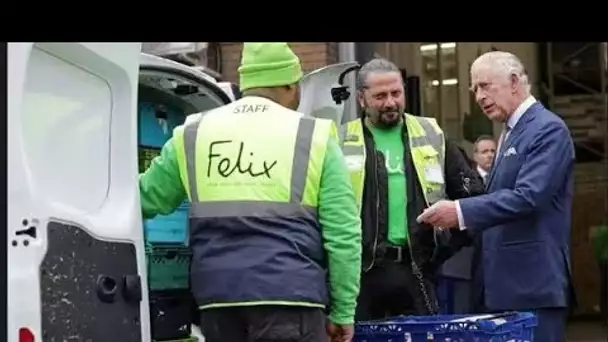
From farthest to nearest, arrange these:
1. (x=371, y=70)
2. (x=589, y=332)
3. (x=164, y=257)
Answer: (x=589, y=332), (x=371, y=70), (x=164, y=257)

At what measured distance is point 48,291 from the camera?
3.16 meters

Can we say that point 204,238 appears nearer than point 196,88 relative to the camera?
Yes

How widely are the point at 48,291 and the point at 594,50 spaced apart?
869 cm

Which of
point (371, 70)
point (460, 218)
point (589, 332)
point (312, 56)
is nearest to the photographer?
point (460, 218)

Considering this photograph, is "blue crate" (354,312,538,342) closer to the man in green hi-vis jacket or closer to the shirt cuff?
the man in green hi-vis jacket

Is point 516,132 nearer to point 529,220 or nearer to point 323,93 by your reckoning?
point 529,220

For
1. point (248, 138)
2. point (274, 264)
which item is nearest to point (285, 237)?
point (274, 264)

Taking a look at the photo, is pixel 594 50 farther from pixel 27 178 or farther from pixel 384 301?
pixel 27 178

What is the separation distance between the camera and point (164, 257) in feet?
14.2

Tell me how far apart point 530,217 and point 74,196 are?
5.64ft

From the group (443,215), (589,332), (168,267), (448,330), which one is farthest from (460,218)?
(589,332)

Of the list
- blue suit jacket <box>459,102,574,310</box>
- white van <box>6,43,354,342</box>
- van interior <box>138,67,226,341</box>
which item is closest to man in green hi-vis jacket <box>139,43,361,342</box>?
→ white van <box>6,43,354,342</box>
